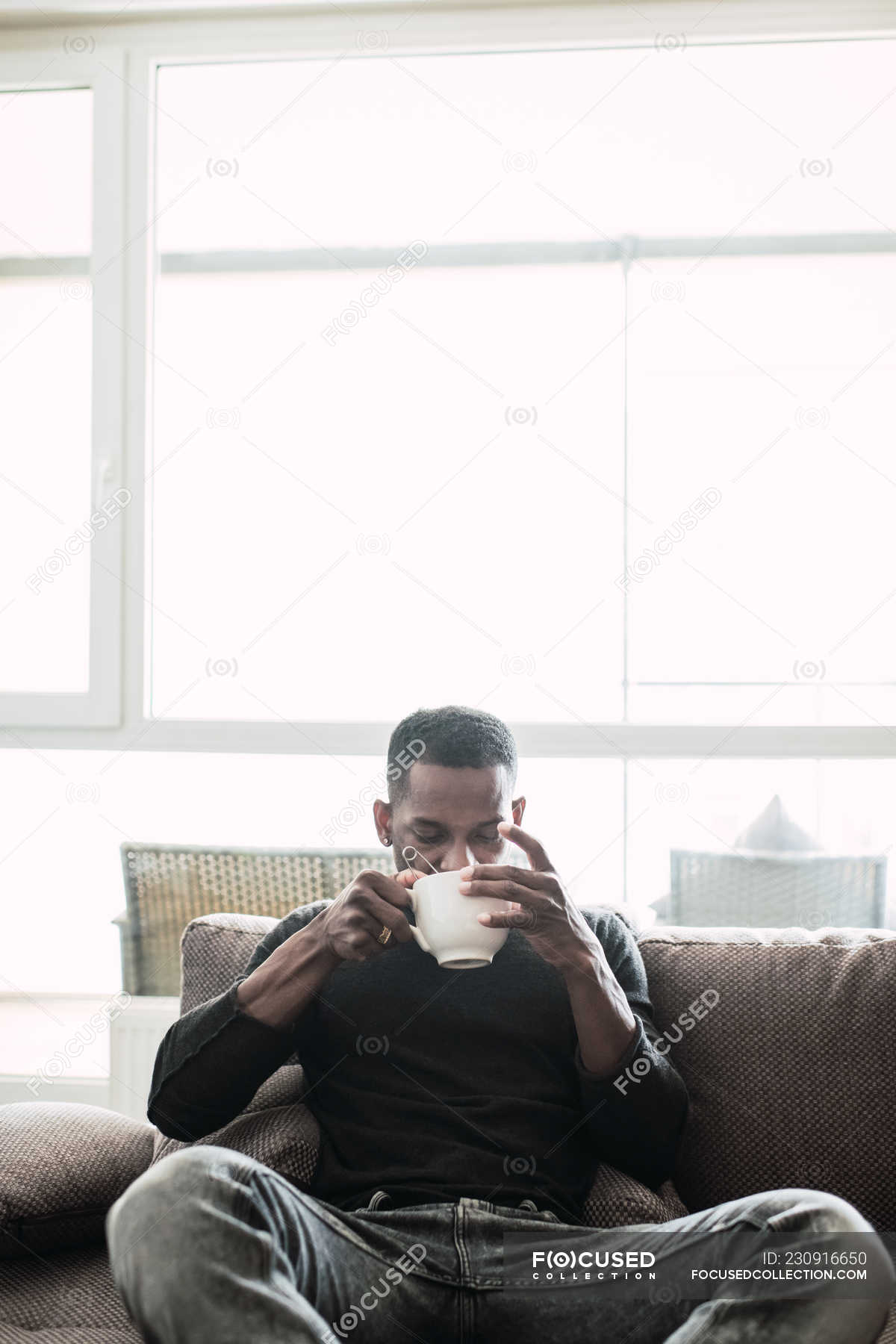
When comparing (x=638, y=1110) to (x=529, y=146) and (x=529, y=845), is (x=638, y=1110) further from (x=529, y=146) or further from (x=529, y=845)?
(x=529, y=146)

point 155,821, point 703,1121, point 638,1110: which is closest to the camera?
point 638,1110

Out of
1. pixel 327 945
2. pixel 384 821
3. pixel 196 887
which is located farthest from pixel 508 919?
A: pixel 196 887

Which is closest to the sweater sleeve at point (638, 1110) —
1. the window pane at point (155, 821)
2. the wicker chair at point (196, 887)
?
the wicker chair at point (196, 887)

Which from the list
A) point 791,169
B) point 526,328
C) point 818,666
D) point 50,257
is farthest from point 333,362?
point 818,666

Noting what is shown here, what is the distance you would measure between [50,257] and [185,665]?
1011 millimetres

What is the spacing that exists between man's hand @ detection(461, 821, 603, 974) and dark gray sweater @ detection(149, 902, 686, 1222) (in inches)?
5.4

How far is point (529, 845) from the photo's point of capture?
1300 millimetres

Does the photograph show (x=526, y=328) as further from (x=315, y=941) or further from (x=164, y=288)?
(x=315, y=941)

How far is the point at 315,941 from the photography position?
4.45 feet

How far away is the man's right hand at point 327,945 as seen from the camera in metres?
1.31

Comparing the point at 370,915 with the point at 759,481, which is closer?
the point at 370,915

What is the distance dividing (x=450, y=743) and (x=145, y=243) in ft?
5.30

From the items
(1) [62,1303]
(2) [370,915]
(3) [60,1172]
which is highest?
(2) [370,915]

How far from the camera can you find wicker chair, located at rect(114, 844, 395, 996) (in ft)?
7.30
